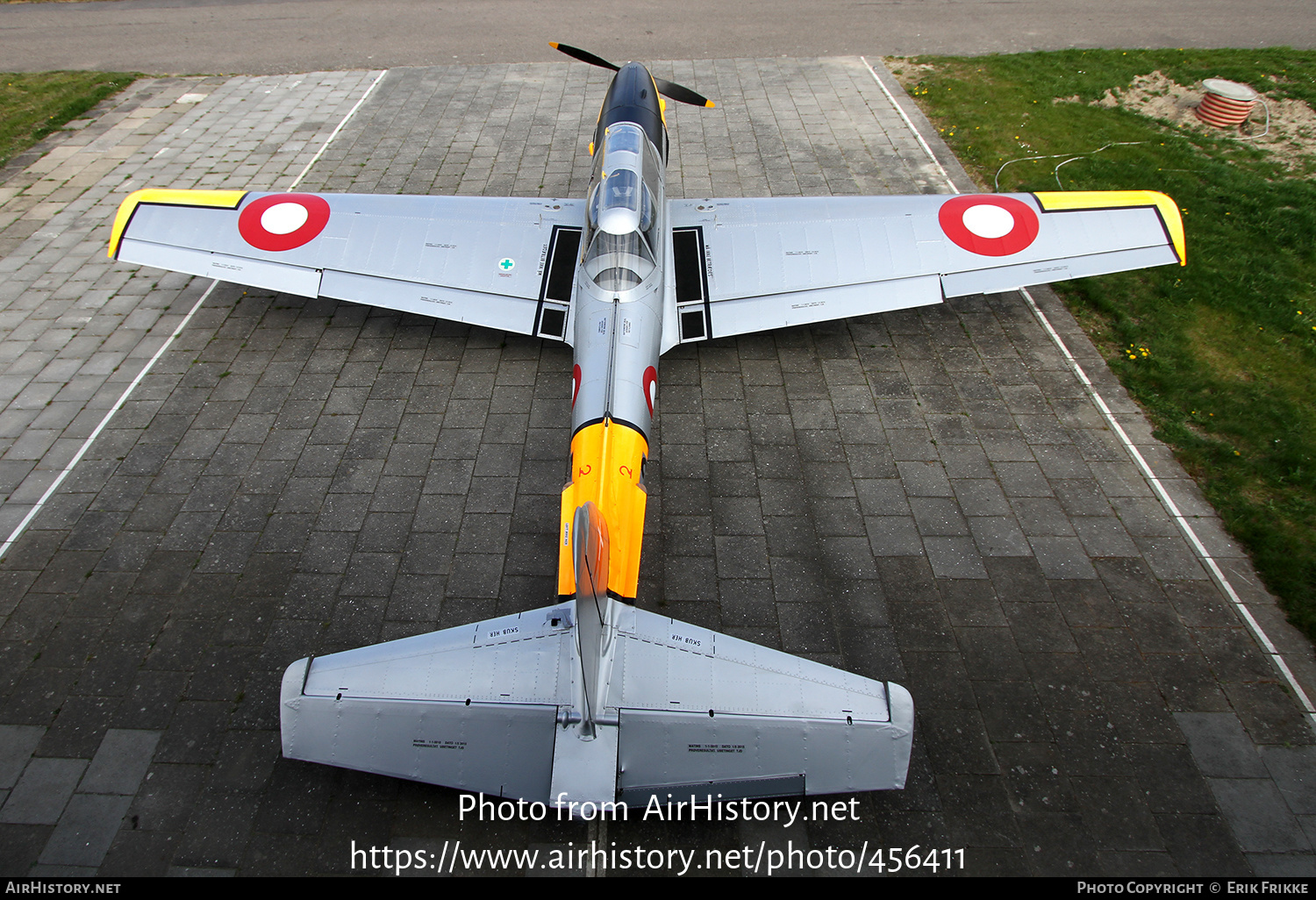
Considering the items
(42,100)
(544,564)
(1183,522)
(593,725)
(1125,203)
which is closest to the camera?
(593,725)

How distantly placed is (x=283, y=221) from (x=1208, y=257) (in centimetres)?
1542

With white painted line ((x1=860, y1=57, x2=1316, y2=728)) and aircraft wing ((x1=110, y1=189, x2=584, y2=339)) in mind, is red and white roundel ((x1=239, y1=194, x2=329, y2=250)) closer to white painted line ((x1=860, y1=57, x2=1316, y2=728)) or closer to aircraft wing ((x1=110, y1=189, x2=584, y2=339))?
aircraft wing ((x1=110, y1=189, x2=584, y2=339))

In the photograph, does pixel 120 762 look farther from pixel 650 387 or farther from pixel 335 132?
pixel 335 132

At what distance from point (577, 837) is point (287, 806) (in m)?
2.66

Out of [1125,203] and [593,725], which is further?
[1125,203]

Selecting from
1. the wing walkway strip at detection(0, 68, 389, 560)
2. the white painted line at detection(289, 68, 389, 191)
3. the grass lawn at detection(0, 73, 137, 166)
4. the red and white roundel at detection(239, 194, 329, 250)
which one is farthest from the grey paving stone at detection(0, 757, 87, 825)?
the grass lawn at detection(0, 73, 137, 166)

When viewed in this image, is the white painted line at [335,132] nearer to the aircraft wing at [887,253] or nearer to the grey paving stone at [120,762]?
the aircraft wing at [887,253]

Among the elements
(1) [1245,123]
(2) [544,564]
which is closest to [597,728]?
(2) [544,564]

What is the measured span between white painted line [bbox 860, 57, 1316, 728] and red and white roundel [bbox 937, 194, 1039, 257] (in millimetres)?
1644

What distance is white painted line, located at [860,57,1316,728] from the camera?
23.1ft

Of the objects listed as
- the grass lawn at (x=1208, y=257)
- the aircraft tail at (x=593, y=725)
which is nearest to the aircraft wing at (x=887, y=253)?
the grass lawn at (x=1208, y=257)

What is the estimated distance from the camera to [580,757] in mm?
5062

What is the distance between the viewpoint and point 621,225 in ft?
29.2

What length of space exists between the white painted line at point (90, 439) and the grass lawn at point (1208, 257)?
47.3 ft
